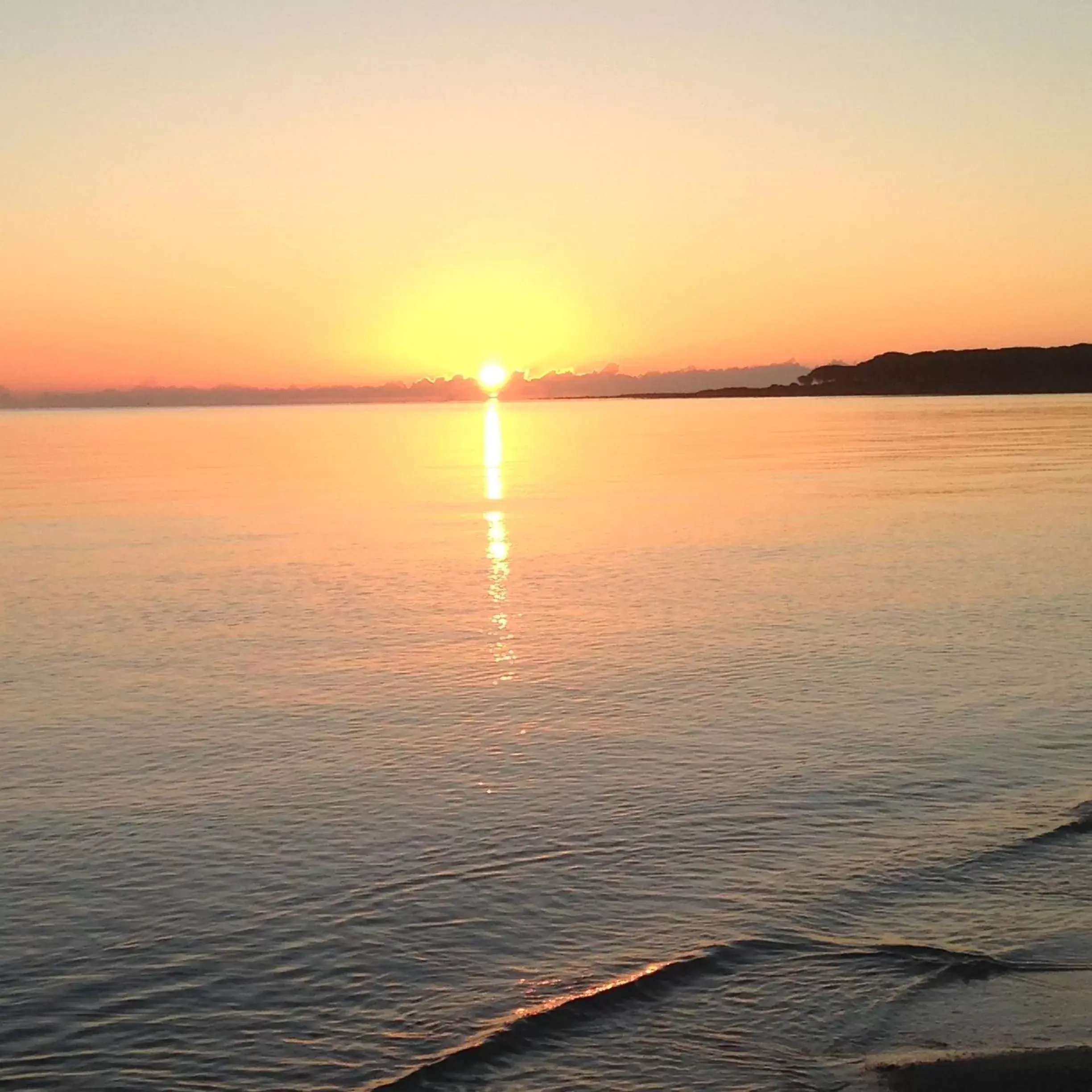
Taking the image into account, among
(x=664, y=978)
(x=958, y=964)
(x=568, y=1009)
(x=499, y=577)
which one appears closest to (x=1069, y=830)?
(x=958, y=964)

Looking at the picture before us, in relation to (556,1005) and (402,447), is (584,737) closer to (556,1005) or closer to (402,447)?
(556,1005)

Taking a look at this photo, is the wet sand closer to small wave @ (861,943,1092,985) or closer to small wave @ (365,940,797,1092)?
small wave @ (861,943,1092,985)

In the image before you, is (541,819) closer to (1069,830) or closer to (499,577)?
(1069,830)

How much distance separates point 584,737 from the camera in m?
17.5

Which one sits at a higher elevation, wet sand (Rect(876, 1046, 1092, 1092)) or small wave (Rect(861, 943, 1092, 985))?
wet sand (Rect(876, 1046, 1092, 1092))

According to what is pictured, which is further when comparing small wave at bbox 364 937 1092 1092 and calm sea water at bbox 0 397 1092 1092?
calm sea water at bbox 0 397 1092 1092

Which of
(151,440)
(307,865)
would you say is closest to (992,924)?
(307,865)

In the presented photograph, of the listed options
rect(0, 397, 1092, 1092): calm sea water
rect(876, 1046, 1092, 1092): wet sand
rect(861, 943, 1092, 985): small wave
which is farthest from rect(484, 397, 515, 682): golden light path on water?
rect(876, 1046, 1092, 1092): wet sand

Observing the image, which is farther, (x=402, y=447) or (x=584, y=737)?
(x=402, y=447)

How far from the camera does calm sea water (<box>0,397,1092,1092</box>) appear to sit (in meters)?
9.41

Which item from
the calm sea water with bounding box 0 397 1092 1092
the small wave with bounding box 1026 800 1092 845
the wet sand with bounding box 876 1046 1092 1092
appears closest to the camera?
the wet sand with bounding box 876 1046 1092 1092

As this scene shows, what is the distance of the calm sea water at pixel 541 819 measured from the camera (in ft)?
30.9

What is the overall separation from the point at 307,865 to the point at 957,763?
8.32 metres

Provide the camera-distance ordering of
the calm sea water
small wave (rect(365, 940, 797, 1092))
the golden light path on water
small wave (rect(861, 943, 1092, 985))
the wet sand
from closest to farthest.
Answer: the wet sand, small wave (rect(365, 940, 797, 1092)), the calm sea water, small wave (rect(861, 943, 1092, 985)), the golden light path on water
